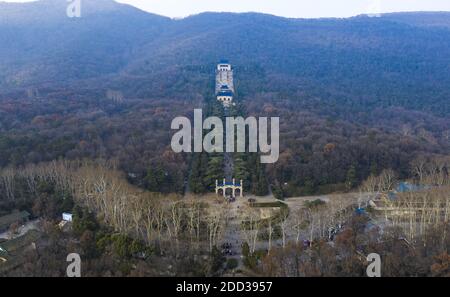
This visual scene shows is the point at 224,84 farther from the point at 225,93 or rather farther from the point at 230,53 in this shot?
the point at 230,53

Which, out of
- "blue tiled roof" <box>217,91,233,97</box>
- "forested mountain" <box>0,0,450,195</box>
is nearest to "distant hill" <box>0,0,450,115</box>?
"forested mountain" <box>0,0,450,195</box>

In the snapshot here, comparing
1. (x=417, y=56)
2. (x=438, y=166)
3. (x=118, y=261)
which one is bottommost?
(x=118, y=261)

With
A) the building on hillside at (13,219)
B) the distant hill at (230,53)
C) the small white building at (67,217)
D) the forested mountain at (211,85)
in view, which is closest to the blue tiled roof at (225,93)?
the forested mountain at (211,85)

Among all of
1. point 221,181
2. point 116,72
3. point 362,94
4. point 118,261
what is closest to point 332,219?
point 221,181

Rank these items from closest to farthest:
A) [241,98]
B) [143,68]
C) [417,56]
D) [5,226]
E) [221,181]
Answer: [5,226] → [221,181] → [241,98] → [143,68] → [417,56]

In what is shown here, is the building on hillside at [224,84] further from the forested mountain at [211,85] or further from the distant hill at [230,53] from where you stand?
the distant hill at [230,53]

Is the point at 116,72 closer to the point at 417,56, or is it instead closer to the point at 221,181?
the point at 221,181

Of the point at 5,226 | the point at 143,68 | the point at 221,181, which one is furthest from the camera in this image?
the point at 143,68
